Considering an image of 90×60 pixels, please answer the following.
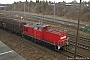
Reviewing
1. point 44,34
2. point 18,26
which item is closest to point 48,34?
point 44,34

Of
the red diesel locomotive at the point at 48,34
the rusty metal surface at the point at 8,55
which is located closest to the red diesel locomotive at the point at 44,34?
the red diesel locomotive at the point at 48,34

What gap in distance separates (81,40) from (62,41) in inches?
218

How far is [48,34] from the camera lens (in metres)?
17.0

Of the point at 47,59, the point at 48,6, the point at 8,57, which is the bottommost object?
the point at 47,59

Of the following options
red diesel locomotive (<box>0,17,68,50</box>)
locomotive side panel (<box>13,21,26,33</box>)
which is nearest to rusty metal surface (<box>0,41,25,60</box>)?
red diesel locomotive (<box>0,17,68,50</box>)

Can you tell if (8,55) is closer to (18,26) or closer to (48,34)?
(48,34)

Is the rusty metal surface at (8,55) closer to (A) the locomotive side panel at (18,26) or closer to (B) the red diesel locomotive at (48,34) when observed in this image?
(B) the red diesel locomotive at (48,34)

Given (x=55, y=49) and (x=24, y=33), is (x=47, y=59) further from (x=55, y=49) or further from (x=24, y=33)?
(x=24, y=33)

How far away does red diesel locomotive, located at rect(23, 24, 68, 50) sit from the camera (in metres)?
15.8

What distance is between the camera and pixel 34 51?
15.9m

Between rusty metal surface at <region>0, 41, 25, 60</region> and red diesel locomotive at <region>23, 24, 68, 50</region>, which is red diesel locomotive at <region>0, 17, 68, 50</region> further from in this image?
rusty metal surface at <region>0, 41, 25, 60</region>

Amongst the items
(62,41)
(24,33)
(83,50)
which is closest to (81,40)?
(83,50)

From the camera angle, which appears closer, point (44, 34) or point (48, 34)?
point (48, 34)

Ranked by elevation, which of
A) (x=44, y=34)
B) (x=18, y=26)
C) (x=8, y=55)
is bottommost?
(x=8, y=55)
